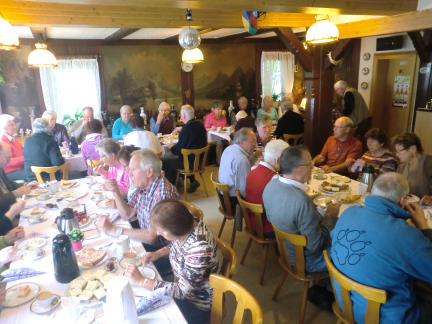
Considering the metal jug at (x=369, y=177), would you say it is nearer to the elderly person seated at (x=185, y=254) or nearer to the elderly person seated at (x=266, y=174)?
the elderly person seated at (x=266, y=174)

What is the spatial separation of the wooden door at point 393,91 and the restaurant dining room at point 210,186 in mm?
34

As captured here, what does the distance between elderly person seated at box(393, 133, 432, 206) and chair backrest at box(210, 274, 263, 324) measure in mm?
2086

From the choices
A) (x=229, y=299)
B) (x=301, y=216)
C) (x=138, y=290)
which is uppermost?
(x=301, y=216)

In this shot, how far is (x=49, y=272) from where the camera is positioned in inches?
68.6

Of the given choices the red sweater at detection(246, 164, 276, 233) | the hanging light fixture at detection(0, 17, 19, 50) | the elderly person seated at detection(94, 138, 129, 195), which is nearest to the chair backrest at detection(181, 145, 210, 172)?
the elderly person seated at detection(94, 138, 129, 195)

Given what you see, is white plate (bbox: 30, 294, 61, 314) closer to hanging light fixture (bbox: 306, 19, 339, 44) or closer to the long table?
the long table

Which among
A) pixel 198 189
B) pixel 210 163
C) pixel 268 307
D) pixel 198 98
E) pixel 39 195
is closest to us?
pixel 268 307

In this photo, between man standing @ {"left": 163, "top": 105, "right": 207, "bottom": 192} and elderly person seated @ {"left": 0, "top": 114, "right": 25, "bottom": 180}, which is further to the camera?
man standing @ {"left": 163, "top": 105, "right": 207, "bottom": 192}

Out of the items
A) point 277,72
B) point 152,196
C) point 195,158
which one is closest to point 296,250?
point 152,196

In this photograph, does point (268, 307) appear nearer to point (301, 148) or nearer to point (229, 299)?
point (229, 299)

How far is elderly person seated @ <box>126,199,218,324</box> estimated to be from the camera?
5.18 feet

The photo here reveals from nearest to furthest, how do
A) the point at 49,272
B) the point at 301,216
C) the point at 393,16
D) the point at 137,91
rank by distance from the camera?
the point at 49,272
the point at 301,216
the point at 393,16
the point at 137,91

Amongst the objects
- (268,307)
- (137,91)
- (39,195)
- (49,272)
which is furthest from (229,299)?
(137,91)

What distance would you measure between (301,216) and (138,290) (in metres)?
1.13
